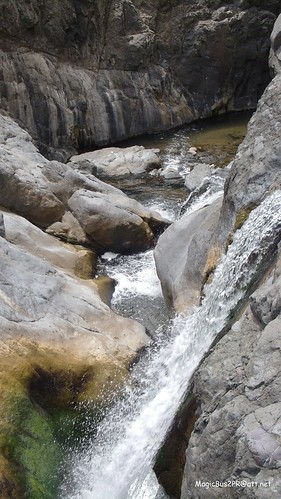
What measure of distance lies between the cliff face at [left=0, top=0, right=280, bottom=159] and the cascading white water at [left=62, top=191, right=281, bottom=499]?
42.7ft

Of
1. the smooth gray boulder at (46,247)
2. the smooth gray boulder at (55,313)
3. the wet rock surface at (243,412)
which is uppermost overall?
the wet rock surface at (243,412)

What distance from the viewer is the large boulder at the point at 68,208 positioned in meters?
11.4

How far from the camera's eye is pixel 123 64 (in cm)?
2266

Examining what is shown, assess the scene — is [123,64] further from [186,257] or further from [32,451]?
[32,451]

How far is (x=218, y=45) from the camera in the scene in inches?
986

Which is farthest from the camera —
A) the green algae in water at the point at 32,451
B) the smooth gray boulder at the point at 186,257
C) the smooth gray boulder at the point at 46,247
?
the smooth gray boulder at the point at 46,247

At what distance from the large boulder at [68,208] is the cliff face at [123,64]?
7.19m

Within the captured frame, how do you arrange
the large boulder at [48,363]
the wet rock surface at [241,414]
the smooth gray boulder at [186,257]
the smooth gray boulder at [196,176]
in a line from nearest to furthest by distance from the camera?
the wet rock surface at [241,414], the large boulder at [48,363], the smooth gray boulder at [186,257], the smooth gray boulder at [196,176]

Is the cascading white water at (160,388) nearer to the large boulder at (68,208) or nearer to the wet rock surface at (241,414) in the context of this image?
the wet rock surface at (241,414)

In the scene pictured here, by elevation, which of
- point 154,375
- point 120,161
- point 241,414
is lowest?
point 120,161

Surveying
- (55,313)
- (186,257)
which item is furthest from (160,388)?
(186,257)

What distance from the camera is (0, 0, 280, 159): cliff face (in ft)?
62.9

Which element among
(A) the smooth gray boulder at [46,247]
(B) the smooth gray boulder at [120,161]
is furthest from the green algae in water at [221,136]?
(A) the smooth gray boulder at [46,247]

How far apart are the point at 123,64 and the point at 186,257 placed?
1582cm
